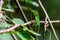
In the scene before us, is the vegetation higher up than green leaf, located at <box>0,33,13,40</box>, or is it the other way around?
the vegetation

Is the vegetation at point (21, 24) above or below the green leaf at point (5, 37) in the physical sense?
above

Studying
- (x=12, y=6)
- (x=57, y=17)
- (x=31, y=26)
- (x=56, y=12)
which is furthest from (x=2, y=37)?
(x=56, y=12)

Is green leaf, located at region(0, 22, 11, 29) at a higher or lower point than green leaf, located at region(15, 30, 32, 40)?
higher

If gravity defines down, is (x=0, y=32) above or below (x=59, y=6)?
below

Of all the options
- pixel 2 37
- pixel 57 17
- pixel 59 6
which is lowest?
pixel 2 37

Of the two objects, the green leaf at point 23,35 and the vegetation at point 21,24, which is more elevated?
the vegetation at point 21,24

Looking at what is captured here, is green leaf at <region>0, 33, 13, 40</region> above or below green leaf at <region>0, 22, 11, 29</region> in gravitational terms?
below

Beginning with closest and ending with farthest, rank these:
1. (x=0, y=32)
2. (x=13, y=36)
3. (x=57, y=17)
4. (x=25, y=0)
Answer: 1. (x=0, y=32)
2. (x=13, y=36)
3. (x=25, y=0)
4. (x=57, y=17)

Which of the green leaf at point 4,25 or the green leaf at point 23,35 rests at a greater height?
the green leaf at point 4,25

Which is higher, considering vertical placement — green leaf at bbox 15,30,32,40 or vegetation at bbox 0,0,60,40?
vegetation at bbox 0,0,60,40

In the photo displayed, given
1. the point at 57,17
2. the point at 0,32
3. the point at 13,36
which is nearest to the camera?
the point at 0,32

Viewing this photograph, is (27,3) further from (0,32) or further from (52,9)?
(52,9)
